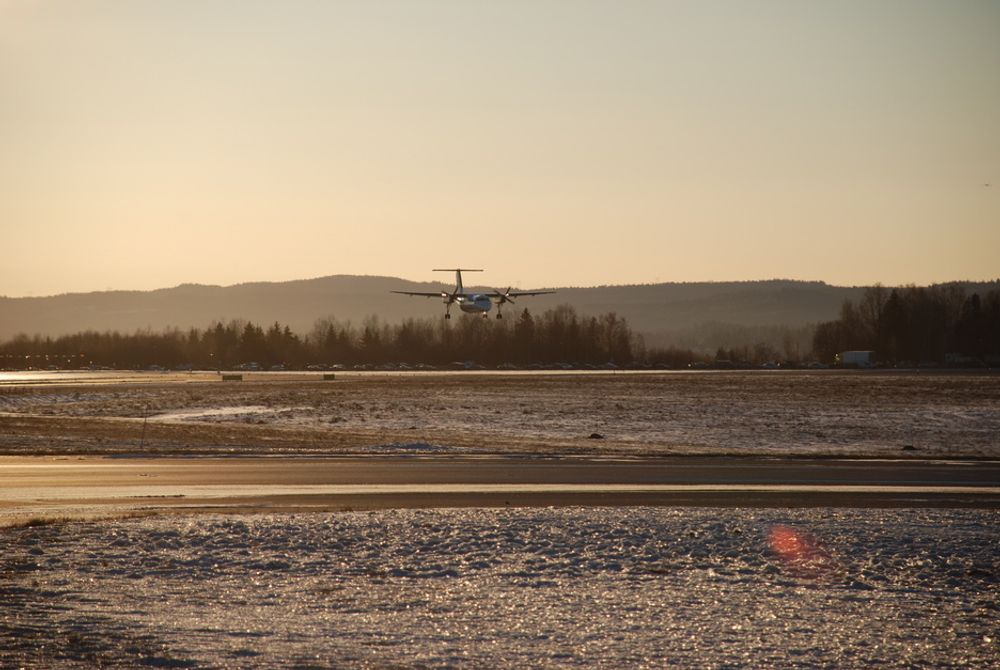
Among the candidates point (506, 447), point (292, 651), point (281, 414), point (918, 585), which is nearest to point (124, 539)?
point (292, 651)

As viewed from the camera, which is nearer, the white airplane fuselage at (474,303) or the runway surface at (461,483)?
the runway surface at (461,483)

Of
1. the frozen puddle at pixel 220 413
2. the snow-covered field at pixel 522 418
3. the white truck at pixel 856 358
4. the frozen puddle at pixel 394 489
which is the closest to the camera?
the frozen puddle at pixel 394 489

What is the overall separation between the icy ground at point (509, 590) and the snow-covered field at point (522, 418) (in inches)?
780

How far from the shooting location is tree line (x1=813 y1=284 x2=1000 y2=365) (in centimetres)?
16400

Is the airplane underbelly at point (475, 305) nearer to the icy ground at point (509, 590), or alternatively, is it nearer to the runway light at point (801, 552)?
the icy ground at point (509, 590)

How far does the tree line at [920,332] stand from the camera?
164 meters

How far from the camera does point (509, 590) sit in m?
14.5

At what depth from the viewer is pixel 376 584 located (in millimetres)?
14922

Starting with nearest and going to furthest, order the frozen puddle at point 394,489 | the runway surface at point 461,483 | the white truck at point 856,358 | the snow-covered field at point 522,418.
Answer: the runway surface at point 461,483
the frozen puddle at point 394,489
the snow-covered field at point 522,418
the white truck at point 856,358

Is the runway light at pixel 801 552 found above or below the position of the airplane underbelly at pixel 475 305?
below

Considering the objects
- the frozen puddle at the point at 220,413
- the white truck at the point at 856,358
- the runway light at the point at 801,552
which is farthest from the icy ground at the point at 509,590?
the white truck at the point at 856,358

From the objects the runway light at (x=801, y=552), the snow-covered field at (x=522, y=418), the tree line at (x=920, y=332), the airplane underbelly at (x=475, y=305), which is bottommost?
the snow-covered field at (x=522, y=418)

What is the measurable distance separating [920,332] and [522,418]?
143079mm

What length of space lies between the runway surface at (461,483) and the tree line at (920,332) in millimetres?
135175
